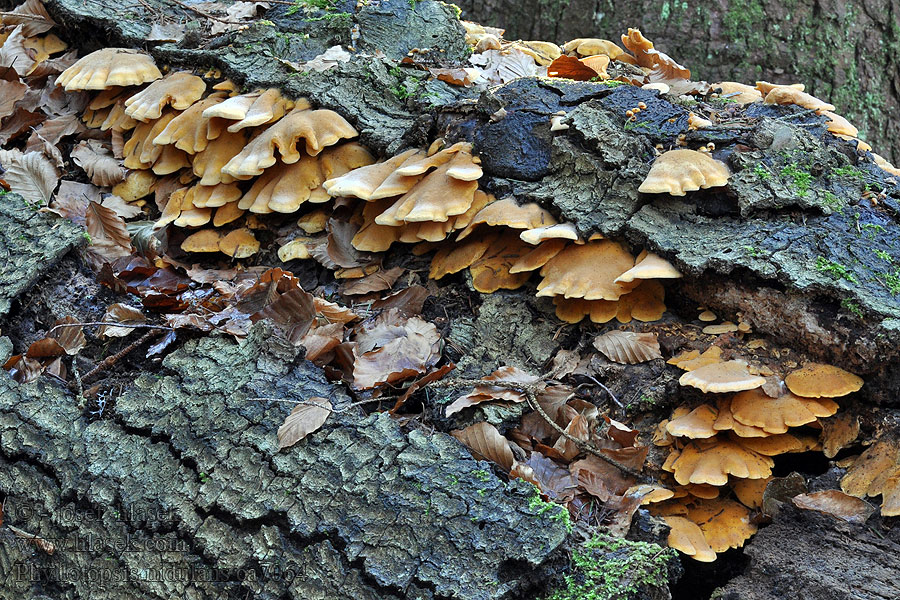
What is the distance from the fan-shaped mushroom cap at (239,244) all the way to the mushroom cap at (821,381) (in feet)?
8.24

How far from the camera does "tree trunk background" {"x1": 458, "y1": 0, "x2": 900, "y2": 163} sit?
5.84 meters

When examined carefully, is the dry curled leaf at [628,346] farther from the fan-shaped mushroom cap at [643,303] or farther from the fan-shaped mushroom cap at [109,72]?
the fan-shaped mushroom cap at [109,72]

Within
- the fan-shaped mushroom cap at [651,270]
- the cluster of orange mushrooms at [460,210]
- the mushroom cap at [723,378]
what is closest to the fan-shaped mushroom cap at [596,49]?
the cluster of orange mushrooms at [460,210]

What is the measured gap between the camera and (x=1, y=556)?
224cm

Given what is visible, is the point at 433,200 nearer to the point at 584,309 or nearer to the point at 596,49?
the point at 584,309

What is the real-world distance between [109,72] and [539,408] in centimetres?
309

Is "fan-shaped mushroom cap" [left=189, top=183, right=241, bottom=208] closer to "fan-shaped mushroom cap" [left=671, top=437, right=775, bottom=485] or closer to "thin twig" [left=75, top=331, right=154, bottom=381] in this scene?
"thin twig" [left=75, top=331, right=154, bottom=381]

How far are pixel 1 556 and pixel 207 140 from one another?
2.20 m

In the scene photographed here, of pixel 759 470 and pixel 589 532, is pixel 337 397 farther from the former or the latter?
pixel 759 470

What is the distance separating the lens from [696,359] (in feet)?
8.94

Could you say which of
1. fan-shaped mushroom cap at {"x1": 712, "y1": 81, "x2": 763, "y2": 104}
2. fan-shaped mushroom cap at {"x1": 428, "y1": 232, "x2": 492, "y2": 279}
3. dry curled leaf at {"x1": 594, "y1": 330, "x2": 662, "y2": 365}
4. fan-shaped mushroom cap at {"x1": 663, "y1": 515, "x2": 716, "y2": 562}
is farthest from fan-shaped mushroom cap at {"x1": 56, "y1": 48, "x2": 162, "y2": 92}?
fan-shaped mushroom cap at {"x1": 663, "y1": 515, "x2": 716, "y2": 562}

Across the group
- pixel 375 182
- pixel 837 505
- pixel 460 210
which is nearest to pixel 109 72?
pixel 375 182

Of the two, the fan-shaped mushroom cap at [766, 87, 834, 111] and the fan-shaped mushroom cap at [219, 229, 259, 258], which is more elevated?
the fan-shaped mushroom cap at [766, 87, 834, 111]

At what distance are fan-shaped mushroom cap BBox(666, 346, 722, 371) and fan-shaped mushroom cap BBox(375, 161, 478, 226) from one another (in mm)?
1067
